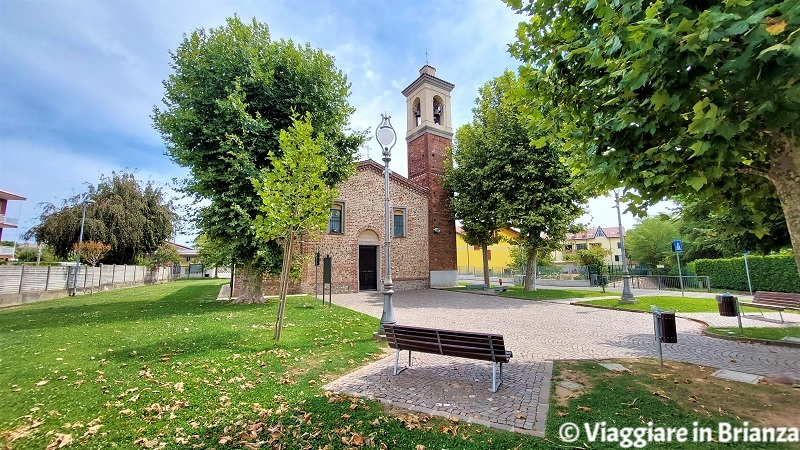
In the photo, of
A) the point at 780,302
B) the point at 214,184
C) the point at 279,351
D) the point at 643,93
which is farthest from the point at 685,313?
the point at 214,184

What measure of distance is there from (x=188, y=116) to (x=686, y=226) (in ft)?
115

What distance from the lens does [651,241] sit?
35.4 m

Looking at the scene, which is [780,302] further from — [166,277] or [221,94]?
[166,277]

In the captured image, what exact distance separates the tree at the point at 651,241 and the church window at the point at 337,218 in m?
32.4

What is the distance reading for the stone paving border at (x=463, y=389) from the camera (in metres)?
3.96

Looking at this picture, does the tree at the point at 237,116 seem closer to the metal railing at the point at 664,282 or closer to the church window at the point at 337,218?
the church window at the point at 337,218

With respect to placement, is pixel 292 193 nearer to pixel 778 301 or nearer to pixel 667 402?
pixel 667 402

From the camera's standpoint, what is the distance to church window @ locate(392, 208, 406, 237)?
2280 cm

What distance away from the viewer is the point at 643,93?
391 centimetres

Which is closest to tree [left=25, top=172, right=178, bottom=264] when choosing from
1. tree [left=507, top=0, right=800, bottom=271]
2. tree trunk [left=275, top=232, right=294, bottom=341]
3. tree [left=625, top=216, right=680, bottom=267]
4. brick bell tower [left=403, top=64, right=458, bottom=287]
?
brick bell tower [left=403, top=64, right=458, bottom=287]

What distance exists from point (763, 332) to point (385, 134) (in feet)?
33.8

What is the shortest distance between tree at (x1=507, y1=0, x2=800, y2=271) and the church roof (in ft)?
55.3

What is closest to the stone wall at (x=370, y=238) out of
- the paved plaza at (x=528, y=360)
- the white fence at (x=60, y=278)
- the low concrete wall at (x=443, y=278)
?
the low concrete wall at (x=443, y=278)

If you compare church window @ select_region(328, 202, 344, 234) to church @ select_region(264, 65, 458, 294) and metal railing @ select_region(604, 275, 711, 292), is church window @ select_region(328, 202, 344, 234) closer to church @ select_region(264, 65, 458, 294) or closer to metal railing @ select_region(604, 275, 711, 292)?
church @ select_region(264, 65, 458, 294)
